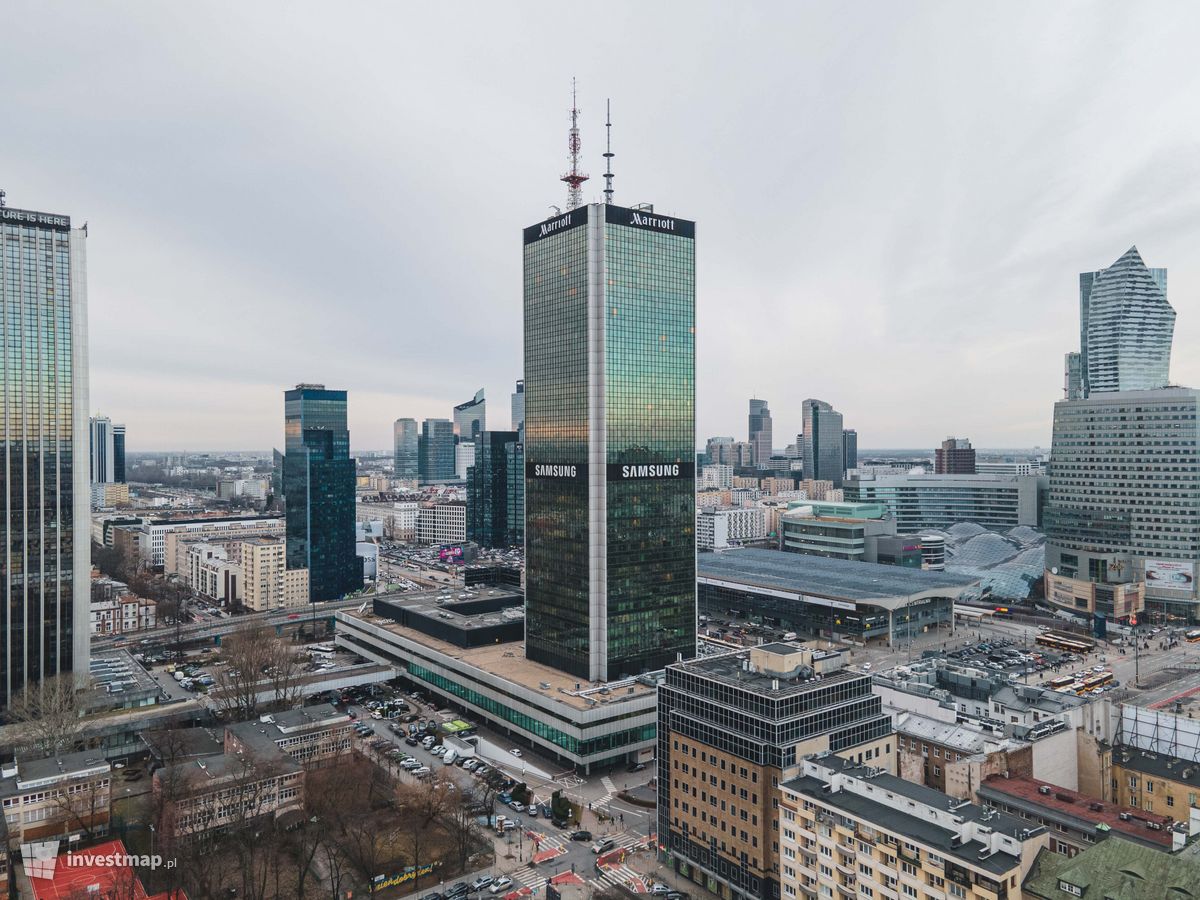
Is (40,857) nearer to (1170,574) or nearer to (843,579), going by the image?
(843,579)

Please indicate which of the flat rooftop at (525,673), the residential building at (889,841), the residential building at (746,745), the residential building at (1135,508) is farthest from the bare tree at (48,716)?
the residential building at (1135,508)

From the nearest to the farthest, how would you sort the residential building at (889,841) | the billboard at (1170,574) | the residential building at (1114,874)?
1. the residential building at (1114,874)
2. the residential building at (889,841)
3. the billboard at (1170,574)

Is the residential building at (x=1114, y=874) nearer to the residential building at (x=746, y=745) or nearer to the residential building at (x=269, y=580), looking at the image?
the residential building at (x=746, y=745)

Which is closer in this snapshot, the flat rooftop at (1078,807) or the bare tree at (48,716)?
the flat rooftop at (1078,807)

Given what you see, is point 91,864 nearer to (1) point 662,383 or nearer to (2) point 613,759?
(2) point 613,759

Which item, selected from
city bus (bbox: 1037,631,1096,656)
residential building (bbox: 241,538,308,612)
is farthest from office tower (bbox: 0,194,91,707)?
city bus (bbox: 1037,631,1096,656)

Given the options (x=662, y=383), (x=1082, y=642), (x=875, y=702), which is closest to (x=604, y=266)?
(x=662, y=383)

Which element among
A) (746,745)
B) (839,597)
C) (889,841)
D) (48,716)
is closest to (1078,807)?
(889,841)
